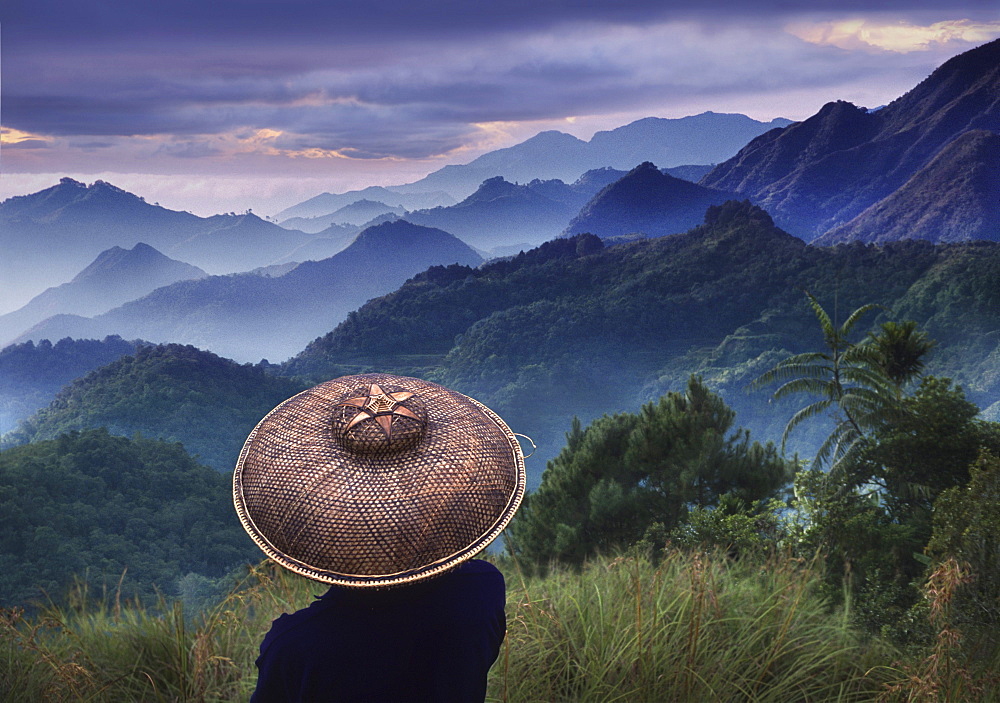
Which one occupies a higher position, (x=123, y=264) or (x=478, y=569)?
(x=478, y=569)

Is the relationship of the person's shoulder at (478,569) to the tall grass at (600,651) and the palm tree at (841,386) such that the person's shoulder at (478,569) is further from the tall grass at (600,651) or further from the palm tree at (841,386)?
the palm tree at (841,386)

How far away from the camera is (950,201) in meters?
94.8

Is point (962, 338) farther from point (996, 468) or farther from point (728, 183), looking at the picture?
point (728, 183)

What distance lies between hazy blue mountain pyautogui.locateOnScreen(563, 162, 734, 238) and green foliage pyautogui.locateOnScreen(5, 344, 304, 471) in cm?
9645

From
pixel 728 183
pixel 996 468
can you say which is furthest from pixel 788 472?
pixel 728 183

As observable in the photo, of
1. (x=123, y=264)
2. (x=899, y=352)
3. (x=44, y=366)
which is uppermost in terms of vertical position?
(x=899, y=352)

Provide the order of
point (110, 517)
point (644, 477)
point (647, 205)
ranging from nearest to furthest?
point (644, 477) → point (110, 517) → point (647, 205)

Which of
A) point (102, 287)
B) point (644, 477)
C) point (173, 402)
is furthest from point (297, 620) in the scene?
point (102, 287)

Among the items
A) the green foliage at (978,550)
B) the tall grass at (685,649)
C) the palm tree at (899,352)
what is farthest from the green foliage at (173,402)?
the tall grass at (685,649)

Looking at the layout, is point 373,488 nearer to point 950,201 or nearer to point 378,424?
point 378,424

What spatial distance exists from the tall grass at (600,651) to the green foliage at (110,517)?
3157cm

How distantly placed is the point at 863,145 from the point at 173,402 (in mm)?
118511

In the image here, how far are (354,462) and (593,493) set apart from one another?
14.0 m

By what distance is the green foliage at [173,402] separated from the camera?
6103 centimetres
